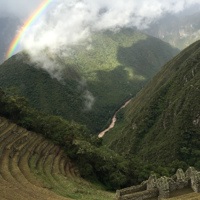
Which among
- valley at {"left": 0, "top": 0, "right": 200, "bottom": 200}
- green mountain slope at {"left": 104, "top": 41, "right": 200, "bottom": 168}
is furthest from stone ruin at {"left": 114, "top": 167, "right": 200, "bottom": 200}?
green mountain slope at {"left": 104, "top": 41, "right": 200, "bottom": 168}

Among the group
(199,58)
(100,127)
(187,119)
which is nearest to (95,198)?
(187,119)

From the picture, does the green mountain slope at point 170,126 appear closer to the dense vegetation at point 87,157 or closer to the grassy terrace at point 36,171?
the dense vegetation at point 87,157

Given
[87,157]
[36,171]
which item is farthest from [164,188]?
[87,157]

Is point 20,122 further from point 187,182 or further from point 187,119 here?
point 187,119

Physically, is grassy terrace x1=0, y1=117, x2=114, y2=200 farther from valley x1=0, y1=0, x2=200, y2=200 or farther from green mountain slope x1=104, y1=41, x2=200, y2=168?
green mountain slope x1=104, y1=41, x2=200, y2=168

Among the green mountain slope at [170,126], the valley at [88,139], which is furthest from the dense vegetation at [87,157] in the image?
the green mountain slope at [170,126]

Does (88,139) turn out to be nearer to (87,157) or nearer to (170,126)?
(87,157)
